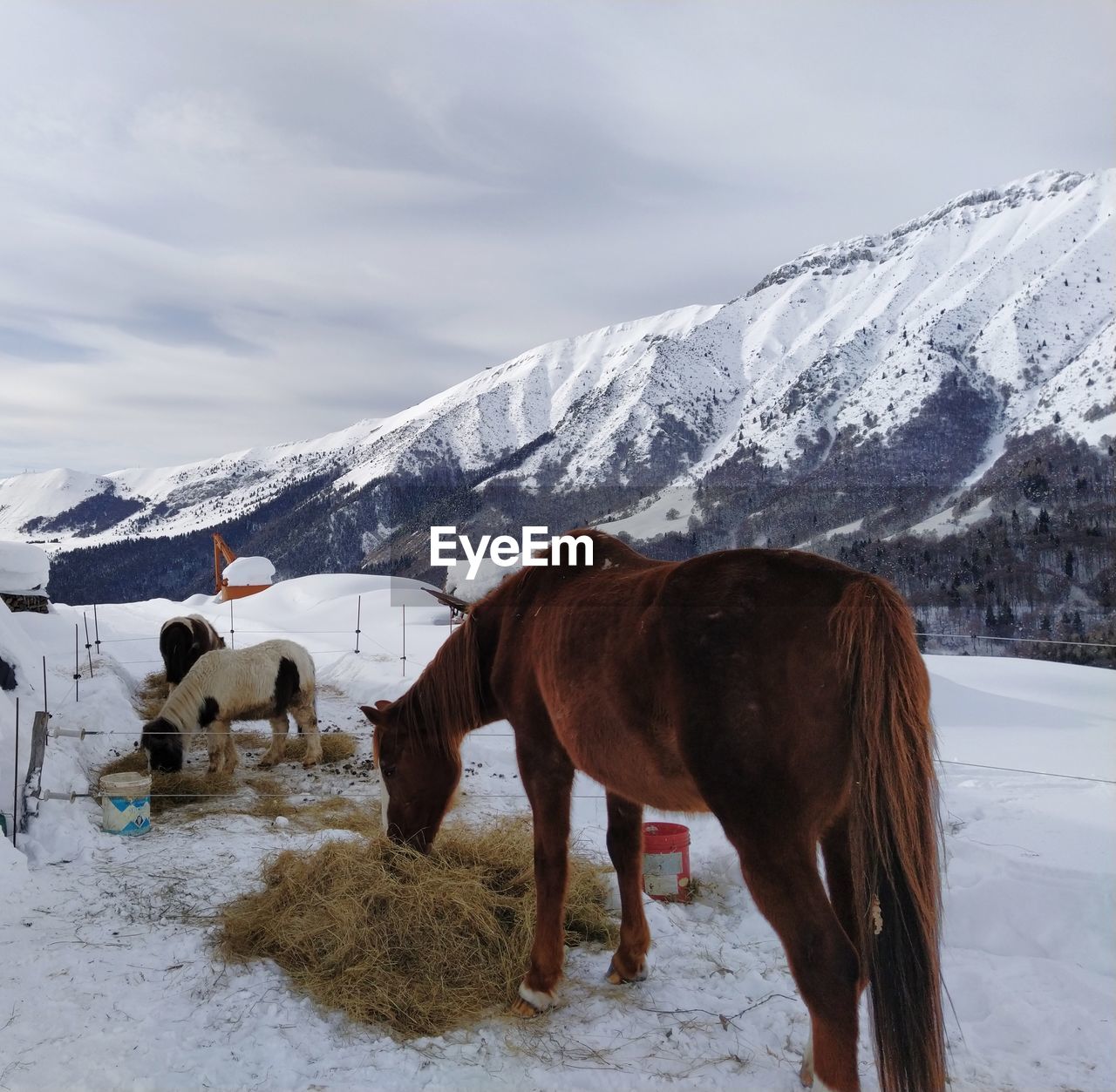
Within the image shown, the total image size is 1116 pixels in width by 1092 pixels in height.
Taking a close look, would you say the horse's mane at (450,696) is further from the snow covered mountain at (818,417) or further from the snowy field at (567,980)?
the snow covered mountain at (818,417)

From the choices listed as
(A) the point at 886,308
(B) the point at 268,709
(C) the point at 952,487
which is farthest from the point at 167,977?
(A) the point at 886,308

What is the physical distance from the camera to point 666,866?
4.01 metres

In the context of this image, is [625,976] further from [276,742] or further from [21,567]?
[21,567]

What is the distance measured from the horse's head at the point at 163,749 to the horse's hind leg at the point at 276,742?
2.83ft

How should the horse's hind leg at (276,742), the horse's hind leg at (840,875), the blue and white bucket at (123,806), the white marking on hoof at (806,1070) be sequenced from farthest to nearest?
the horse's hind leg at (276,742) < the blue and white bucket at (123,806) < the white marking on hoof at (806,1070) < the horse's hind leg at (840,875)

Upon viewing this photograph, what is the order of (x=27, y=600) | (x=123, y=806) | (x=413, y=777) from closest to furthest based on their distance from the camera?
(x=413, y=777)
(x=123, y=806)
(x=27, y=600)

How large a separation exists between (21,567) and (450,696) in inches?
614

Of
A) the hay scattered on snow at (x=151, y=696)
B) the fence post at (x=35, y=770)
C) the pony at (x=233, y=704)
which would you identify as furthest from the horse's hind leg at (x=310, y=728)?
the fence post at (x=35, y=770)

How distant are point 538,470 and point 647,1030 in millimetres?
70498

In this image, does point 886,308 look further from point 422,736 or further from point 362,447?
point 422,736

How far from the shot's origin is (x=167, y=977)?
121 inches

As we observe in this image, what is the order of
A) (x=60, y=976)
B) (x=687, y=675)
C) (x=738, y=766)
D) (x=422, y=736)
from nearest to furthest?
(x=738, y=766) < (x=687, y=675) < (x=60, y=976) < (x=422, y=736)

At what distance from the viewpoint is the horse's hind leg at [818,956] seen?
2029mm

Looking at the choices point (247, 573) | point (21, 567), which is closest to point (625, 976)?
point (21, 567)
